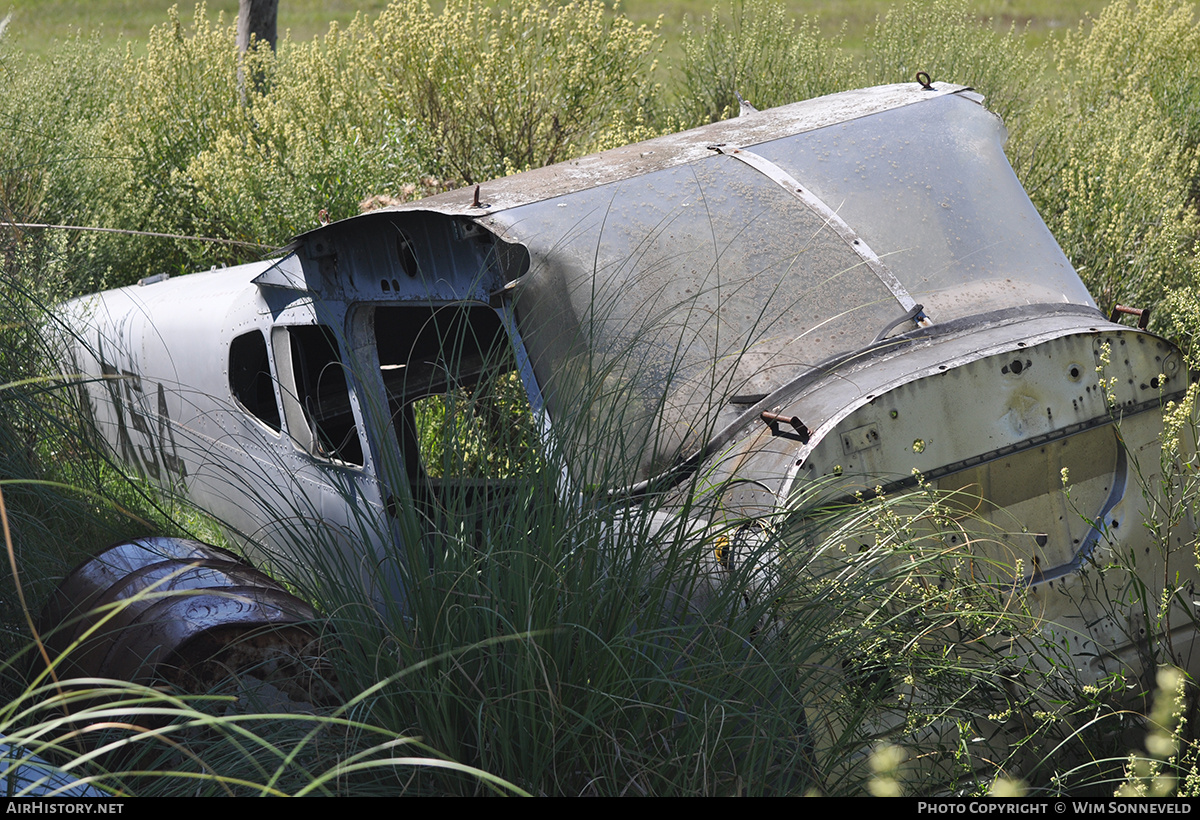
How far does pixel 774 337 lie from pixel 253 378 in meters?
2.47

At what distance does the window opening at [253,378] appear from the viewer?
4004 mm

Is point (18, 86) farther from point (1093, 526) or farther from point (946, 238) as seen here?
point (1093, 526)

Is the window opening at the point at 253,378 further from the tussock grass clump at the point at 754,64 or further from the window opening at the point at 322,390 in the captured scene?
the tussock grass clump at the point at 754,64

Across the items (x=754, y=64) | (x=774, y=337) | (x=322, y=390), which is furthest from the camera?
(x=754, y=64)

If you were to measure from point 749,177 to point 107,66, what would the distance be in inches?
493

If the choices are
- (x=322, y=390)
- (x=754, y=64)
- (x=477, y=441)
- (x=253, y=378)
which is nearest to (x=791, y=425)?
(x=477, y=441)

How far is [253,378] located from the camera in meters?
4.12

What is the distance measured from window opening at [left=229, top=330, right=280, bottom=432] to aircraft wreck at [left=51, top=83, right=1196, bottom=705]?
22 cm

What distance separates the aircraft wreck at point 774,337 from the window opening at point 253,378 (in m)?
0.22

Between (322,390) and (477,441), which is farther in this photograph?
(322,390)

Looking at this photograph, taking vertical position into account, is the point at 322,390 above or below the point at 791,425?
below

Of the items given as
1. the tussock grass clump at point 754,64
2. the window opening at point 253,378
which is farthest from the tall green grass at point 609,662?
the tussock grass clump at point 754,64

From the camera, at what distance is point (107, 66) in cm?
1255

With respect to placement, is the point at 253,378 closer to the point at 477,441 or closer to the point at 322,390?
the point at 322,390
